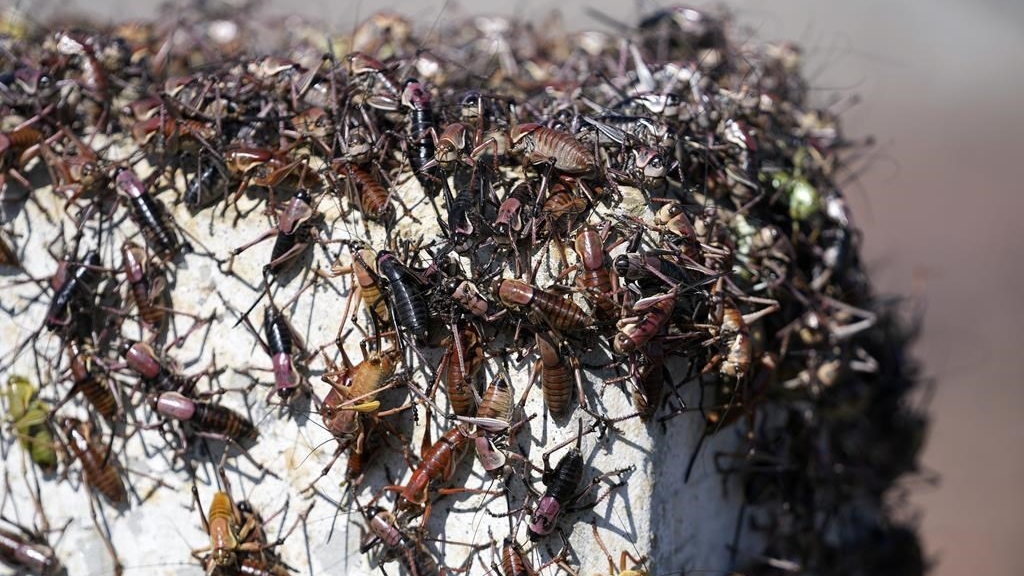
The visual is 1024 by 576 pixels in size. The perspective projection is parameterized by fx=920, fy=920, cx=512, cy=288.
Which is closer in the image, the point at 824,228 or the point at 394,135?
the point at 394,135

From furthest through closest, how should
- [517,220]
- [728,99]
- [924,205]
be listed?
[924,205]
[728,99]
[517,220]

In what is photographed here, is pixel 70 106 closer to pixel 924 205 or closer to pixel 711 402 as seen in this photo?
pixel 711 402

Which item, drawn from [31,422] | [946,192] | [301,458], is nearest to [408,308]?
[301,458]

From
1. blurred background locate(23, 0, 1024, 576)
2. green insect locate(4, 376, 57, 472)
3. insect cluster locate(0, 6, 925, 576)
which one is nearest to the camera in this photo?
insect cluster locate(0, 6, 925, 576)

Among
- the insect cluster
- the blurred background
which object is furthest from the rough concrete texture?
the blurred background

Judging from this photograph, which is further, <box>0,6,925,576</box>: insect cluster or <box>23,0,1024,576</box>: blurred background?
<box>23,0,1024,576</box>: blurred background

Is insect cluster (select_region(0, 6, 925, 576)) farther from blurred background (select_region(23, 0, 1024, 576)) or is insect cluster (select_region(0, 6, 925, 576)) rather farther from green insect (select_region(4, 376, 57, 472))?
blurred background (select_region(23, 0, 1024, 576))

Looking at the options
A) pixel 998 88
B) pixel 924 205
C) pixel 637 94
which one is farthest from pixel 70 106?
pixel 998 88
